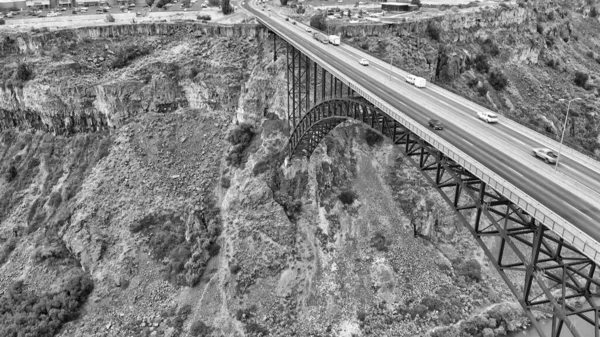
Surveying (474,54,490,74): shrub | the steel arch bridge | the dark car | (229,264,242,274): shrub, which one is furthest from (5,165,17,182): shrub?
(474,54,490,74): shrub

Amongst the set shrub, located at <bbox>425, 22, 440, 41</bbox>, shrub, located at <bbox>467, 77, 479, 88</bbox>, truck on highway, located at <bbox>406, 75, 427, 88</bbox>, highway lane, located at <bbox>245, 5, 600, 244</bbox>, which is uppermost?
shrub, located at <bbox>425, 22, 440, 41</bbox>

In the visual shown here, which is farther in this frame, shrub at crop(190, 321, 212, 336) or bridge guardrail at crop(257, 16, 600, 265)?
shrub at crop(190, 321, 212, 336)

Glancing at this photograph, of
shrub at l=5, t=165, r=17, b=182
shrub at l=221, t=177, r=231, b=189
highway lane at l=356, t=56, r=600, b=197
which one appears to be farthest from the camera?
shrub at l=5, t=165, r=17, b=182

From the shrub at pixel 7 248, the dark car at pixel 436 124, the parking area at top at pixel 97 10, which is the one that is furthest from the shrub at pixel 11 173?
the dark car at pixel 436 124

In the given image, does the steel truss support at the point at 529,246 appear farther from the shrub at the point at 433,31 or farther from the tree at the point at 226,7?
the tree at the point at 226,7

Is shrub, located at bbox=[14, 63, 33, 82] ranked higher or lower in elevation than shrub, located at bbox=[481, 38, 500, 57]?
lower

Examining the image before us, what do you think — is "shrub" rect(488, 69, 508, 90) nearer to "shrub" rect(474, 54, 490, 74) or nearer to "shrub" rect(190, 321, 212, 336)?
"shrub" rect(474, 54, 490, 74)

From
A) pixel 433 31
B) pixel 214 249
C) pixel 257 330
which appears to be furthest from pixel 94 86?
pixel 433 31
